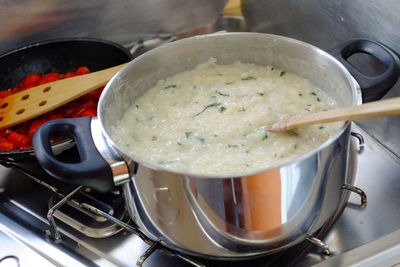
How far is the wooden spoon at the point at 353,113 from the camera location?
0.61 m

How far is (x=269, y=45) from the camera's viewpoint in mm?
938

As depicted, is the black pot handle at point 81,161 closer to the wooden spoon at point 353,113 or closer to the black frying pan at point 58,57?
the wooden spoon at point 353,113

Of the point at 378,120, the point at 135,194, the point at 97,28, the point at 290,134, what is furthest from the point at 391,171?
the point at 97,28

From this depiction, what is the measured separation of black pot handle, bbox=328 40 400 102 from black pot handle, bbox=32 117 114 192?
17.5 inches

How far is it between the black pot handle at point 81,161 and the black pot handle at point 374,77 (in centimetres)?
45

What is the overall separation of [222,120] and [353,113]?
28cm

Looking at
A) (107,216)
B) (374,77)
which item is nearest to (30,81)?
(107,216)

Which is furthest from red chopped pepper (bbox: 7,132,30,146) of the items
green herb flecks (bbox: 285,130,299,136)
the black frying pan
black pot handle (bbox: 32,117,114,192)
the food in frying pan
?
green herb flecks (bbox: 285,130,299,136)

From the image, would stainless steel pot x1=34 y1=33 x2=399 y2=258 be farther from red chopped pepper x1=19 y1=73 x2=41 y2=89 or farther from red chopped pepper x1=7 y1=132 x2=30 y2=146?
red chopped pepper x1=19 y1=73 x2=41 y2=89

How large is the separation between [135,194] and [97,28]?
69 centimetres

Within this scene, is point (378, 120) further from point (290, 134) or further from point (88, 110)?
point (88, 110)

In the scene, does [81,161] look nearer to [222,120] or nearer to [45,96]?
[222,120]

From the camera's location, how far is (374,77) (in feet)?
2.67

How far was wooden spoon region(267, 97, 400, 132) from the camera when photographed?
61cm
